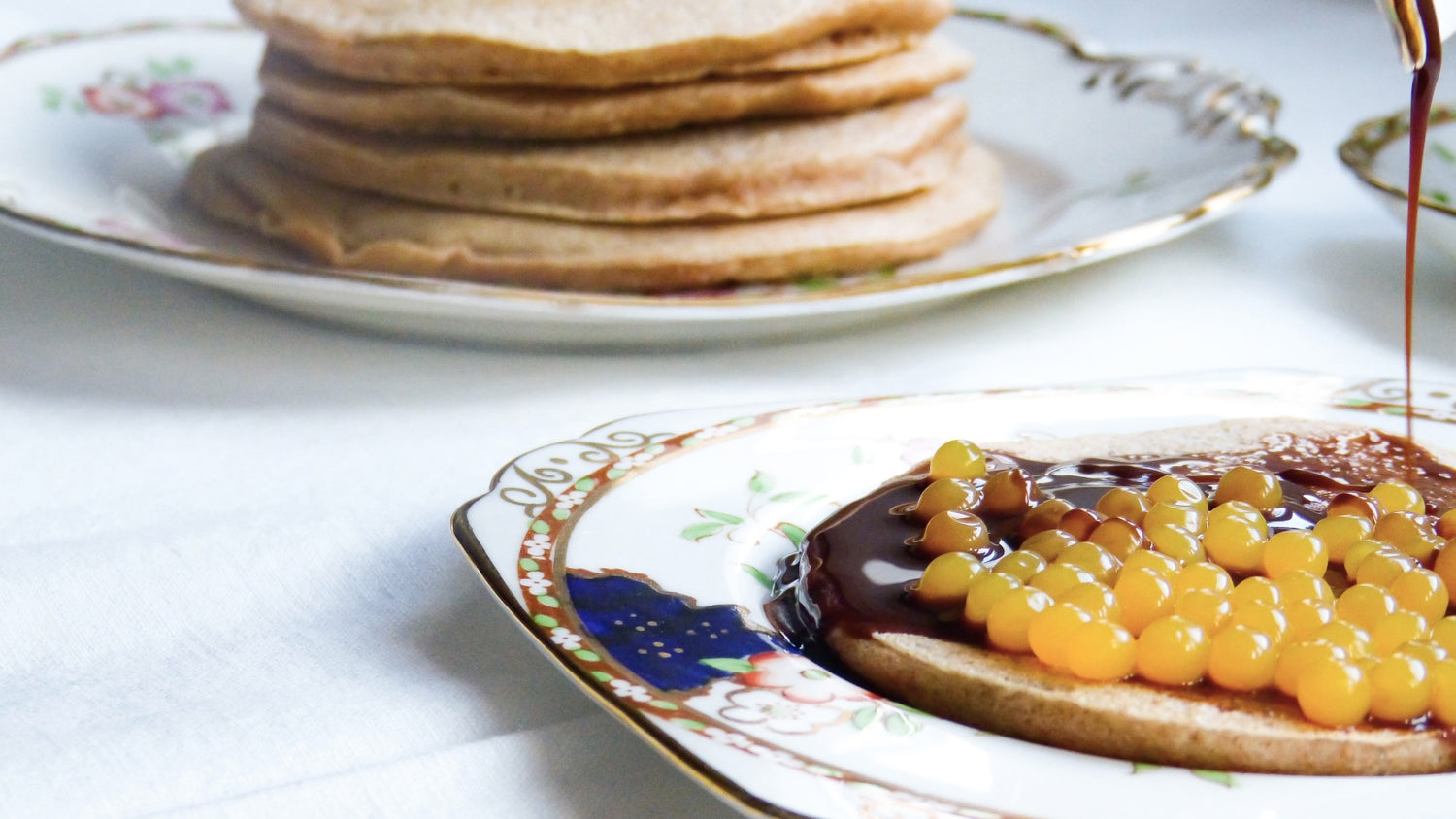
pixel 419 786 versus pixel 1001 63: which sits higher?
pixel 1001 63

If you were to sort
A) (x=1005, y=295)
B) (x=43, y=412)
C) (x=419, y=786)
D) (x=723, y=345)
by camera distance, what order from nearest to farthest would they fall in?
(x=419, y=786) → (x=43, y=412) → (x=723, y=345) → (x=1005, y=295)

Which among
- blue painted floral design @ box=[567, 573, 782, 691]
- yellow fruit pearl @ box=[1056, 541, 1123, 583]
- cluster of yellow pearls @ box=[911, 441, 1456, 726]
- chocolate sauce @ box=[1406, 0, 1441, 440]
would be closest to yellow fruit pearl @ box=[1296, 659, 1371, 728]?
cluster of yellow pearls @ box=[911, 441, 1456, 726]

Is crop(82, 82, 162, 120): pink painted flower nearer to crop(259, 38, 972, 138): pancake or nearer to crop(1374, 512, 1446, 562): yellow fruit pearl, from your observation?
crop(259, 38, 972, 138): pancake

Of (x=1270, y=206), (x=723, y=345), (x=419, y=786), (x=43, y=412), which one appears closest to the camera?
(x=419, y=786)

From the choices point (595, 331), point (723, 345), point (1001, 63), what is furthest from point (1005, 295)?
point (1001, 63)

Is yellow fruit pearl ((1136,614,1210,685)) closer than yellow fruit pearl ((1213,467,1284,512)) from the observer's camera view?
Yes

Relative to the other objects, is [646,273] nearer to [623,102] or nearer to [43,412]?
[623,102]

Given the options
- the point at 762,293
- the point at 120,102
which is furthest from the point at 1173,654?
the point at 120,102
